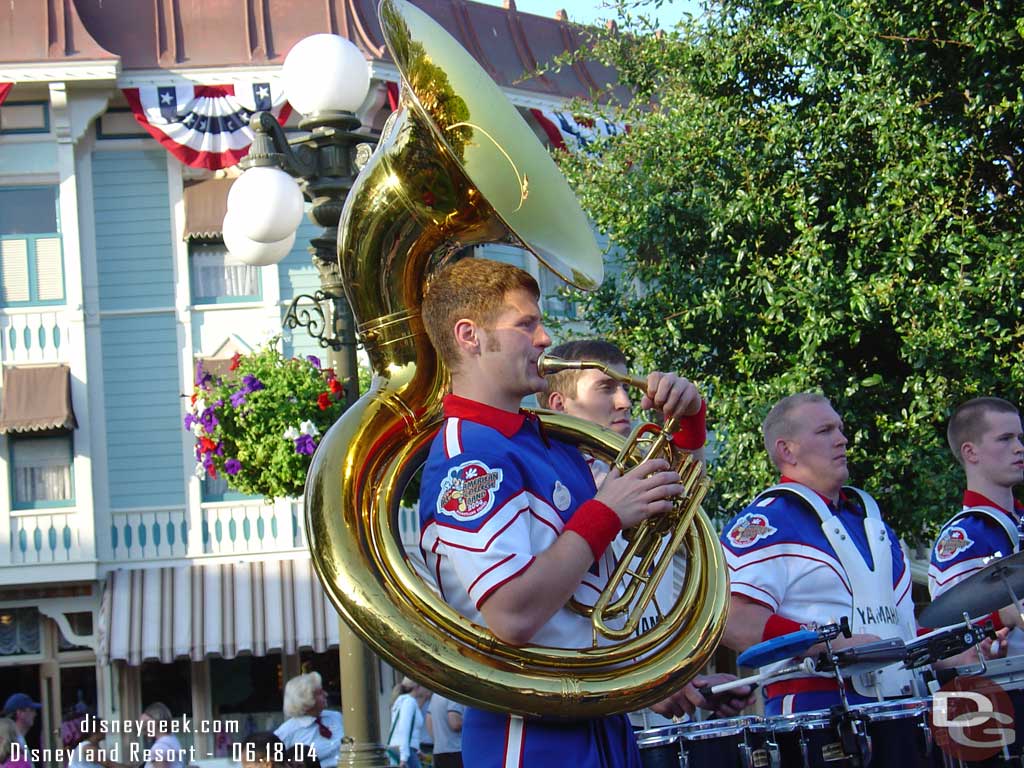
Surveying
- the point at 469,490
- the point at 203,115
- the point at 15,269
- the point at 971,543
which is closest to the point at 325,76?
the point at 971,543

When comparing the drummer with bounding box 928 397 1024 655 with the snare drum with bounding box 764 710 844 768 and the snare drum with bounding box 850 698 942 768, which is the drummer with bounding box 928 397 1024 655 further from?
the snare drum with bounding box 764 710 844 768

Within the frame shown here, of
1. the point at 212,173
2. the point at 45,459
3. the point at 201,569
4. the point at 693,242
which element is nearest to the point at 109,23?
the point at 212,173

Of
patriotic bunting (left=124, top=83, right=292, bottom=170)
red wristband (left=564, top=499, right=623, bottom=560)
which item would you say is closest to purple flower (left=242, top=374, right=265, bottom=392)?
red wristband (left=564, top=499, right=623, bottom=560)

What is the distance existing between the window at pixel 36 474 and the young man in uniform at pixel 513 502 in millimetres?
17983

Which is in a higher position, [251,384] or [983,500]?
[251,384]

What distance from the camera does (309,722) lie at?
9180 millimetres

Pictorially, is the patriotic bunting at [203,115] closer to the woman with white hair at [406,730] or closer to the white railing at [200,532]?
the white railing at [200,532]

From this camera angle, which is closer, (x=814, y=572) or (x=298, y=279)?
(x=814, y=572)

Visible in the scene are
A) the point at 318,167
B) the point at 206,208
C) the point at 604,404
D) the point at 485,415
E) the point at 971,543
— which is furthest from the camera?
the point at 206,208

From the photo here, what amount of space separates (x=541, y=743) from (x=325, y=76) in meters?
4.49

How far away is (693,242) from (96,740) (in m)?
5.95

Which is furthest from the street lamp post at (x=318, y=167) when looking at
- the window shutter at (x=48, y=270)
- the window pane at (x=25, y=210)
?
the window pane at (x=25, y=210)

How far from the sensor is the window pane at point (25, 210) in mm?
20812

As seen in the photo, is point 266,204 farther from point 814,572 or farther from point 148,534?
point 148,534
